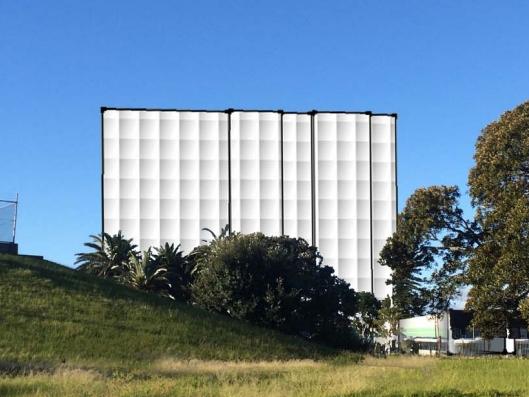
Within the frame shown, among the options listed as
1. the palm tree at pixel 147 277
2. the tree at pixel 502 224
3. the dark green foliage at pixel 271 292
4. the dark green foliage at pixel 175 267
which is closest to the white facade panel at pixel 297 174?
the dark green foliage at pixel 175 267

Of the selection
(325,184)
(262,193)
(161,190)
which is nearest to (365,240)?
(325,184)

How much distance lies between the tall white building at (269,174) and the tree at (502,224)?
192ft

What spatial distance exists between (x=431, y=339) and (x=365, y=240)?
22501mm

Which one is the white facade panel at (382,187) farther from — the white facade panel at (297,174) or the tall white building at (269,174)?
the white facade panel at (297,174)

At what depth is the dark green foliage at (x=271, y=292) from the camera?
58.2 meters

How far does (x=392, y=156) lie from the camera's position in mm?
102438

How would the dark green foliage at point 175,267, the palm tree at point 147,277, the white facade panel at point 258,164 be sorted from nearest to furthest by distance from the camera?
the palm tree at point 147,277 → the dark green foliage at point 175,267 → the white facade panel at point 258,164

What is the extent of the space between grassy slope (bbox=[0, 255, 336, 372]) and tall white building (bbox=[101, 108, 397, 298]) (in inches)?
1716

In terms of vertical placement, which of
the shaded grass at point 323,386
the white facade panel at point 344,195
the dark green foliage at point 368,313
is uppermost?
the white facade panel at point 344,195

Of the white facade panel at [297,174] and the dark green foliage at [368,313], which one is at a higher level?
the white facade panel at [297,174]

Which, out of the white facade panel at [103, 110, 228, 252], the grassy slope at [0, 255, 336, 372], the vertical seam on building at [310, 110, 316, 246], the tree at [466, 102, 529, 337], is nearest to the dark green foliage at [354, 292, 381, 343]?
the vertical seam on building at [310, 110, 316, 246]

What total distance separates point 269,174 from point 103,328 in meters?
60.6

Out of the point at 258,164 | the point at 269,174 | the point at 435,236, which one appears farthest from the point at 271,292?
the point at 258,164

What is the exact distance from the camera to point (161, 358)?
1483 inches
